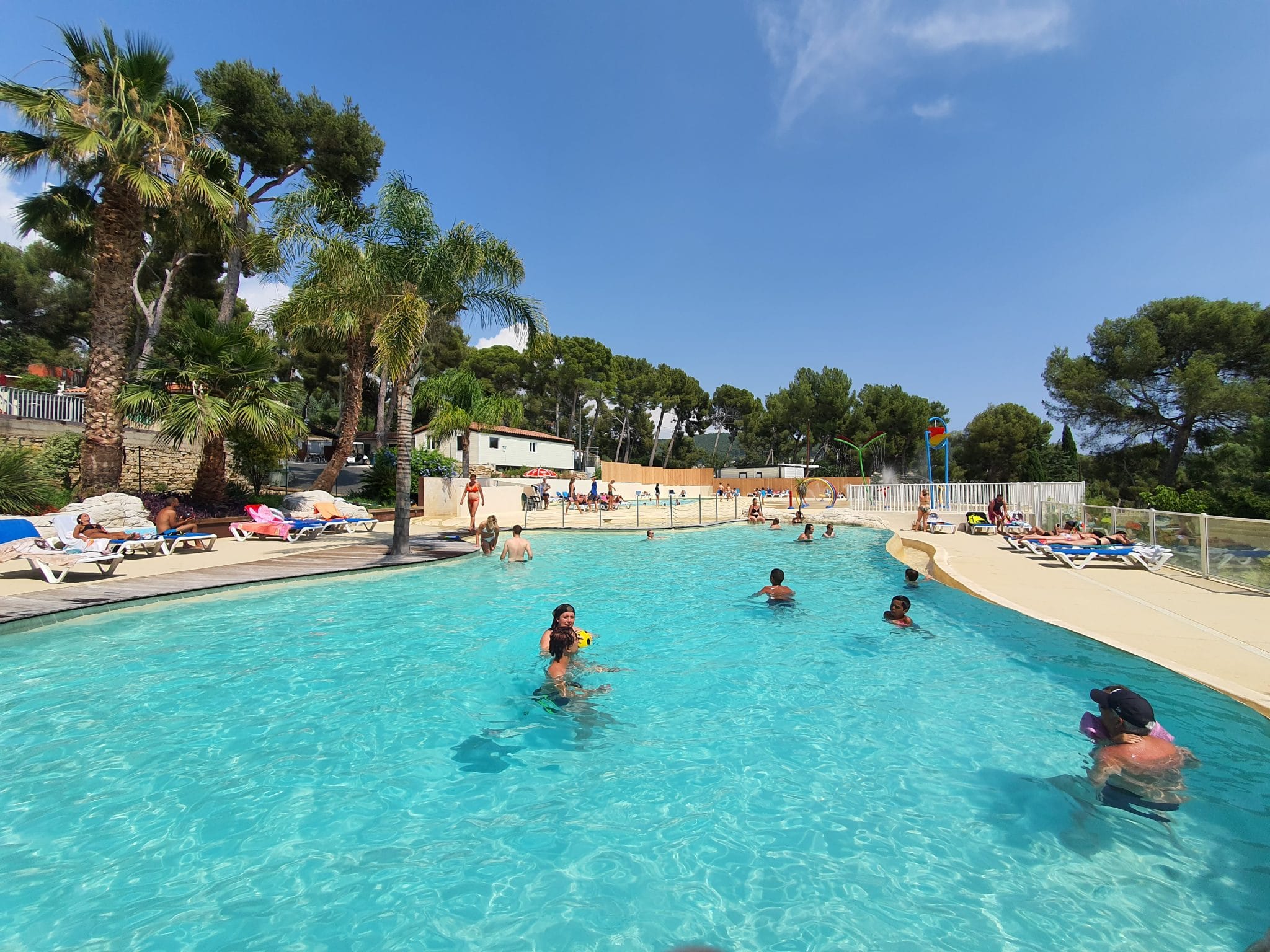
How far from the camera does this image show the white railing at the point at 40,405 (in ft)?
49.3

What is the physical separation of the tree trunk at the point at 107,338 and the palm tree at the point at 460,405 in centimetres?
1161

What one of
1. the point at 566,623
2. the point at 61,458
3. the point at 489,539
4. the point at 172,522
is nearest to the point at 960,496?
the point at 489,539

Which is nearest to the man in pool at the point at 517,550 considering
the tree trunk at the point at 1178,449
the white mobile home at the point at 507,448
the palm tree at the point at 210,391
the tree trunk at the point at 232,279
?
the palm tree at the point at 210,391

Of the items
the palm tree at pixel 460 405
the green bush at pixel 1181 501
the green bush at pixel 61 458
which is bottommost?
the green bush at pixel 1181 501

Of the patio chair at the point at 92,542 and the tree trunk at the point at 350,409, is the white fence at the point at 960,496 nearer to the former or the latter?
the tree trunk at the point at 350,409

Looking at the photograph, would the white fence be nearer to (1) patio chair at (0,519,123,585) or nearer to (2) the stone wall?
(1) patio chair at (0,519,123,585)

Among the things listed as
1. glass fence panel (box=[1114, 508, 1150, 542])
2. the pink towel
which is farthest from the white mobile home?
glass fence panel (box=[1114, 508, 1150, 542])

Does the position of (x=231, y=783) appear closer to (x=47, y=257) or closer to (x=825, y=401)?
(x=47, y=257)

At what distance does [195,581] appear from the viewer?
896cm

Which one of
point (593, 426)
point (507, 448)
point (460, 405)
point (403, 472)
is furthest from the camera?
point (593, 426)

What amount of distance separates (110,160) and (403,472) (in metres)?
Result: 8.45

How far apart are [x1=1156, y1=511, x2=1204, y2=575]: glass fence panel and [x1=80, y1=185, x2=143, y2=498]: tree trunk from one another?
20333mm

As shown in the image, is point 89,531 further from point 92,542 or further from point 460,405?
point 460,405

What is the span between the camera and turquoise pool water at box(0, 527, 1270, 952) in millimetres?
2844
